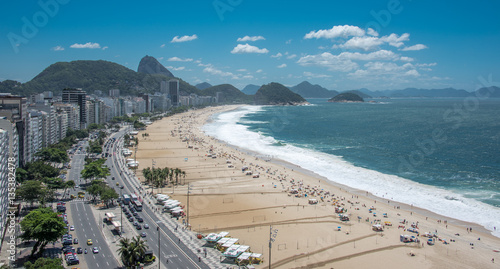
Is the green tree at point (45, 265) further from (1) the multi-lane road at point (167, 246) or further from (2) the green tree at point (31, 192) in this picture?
(2) the green tree at point (31, 192)

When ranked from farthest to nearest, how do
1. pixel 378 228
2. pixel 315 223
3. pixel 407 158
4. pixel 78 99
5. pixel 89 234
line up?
pixel 78 99, pixel 407 158, pixel 315 223, pixel 378 228, pixel 89 234

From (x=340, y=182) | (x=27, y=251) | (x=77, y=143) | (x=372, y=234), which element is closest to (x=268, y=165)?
(x=340, y=182)

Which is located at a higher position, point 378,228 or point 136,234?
point 136,234

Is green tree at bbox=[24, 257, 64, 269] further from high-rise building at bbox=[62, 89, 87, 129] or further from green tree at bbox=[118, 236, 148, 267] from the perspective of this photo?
high-rise building at bbox=[62, 89, 87, 129]

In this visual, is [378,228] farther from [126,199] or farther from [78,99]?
[78,99]

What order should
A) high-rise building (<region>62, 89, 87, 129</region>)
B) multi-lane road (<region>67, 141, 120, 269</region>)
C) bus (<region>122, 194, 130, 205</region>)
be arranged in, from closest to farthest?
multi-lane road (<region>67, 141, 120, 269</region>) < bus (<region>122, 194, 130, 205</region>) < high-rise building (<region>62, 89, 87, 129</region>)

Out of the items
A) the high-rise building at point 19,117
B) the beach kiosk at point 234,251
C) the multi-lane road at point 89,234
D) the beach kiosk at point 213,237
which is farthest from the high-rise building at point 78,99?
the beach kiosk at point 234,251

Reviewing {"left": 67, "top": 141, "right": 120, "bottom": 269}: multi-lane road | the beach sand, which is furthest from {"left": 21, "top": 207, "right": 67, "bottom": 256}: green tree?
the beach sand

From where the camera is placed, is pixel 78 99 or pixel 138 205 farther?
pixel 78 99

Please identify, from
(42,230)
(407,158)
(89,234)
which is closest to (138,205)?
(89,234)

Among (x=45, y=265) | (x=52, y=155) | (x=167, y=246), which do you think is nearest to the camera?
(x=45, y=265)
